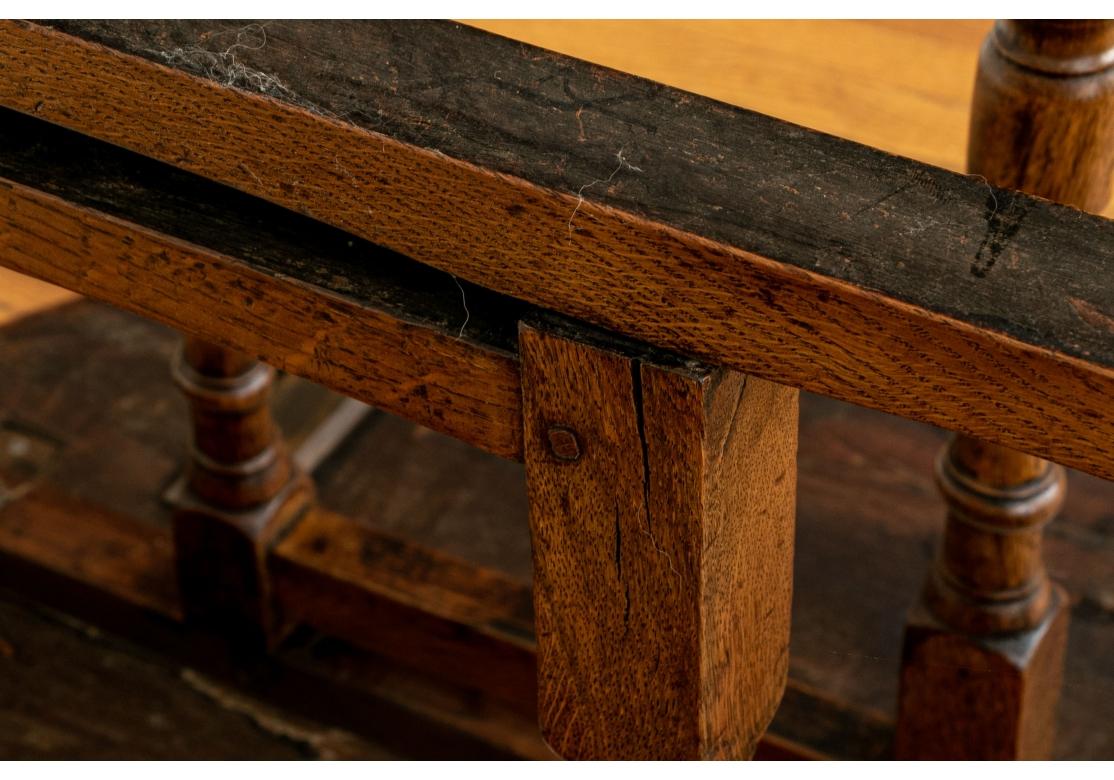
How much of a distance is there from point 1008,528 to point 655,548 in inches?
20.0

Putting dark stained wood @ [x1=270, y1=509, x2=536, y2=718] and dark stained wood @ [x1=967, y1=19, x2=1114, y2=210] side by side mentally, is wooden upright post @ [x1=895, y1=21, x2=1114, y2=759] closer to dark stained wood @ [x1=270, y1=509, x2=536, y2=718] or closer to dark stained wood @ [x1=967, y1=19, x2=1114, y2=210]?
dark stained wood @ [x1=967, y1=19, x2=1114, y2=210]

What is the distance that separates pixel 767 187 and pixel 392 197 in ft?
0.60

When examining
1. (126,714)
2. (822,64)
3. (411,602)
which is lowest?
(126,714)

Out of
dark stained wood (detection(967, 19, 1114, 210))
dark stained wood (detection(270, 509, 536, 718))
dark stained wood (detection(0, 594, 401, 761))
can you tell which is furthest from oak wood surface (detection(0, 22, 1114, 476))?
dark stained wood (detection(0, 594, 401, 761))

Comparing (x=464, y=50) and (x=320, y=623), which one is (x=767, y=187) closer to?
(x=464, y=50)

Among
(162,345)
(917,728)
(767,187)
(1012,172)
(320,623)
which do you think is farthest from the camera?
(162,345)

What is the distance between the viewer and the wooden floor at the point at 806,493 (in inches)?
64.1

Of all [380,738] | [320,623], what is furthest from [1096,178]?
[380,738]

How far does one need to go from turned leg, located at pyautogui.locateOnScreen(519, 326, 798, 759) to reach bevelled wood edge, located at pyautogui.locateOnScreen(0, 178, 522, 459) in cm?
3

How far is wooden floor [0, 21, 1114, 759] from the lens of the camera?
163cm

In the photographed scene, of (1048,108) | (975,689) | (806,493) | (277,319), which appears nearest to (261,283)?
(277,319)

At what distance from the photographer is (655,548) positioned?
89 centimetres

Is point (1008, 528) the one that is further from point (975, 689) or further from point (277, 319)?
point (277, 319)

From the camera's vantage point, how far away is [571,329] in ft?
2.68
